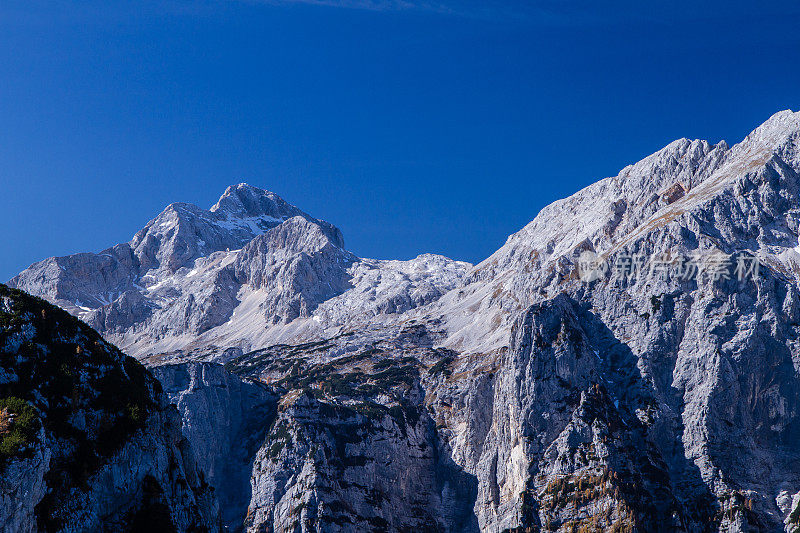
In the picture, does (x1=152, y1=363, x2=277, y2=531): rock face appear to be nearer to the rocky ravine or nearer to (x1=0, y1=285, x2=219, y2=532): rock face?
the rocky ravine

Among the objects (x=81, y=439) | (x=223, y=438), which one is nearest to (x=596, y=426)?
(x=223, y=438)

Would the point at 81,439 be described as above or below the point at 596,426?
below

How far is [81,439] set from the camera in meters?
64.4

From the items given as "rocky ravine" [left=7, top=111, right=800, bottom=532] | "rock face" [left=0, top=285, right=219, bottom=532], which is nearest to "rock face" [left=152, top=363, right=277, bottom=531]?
"rocky ravine" [left=7, top=111, right=800, bottom=532]

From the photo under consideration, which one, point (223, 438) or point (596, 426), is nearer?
point (596, 426)

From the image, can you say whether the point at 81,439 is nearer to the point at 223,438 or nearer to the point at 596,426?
the point at 596,426

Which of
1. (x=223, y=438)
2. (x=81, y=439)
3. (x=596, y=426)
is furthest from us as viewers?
(x=223, y=438)

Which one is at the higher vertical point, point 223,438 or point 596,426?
point 223,438

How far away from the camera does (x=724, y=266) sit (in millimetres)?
168875

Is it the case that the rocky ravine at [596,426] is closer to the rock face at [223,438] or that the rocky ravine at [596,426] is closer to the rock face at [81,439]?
the rock face at [223,438]

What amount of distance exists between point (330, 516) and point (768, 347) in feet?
306

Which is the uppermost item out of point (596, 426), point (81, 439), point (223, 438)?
point (223, 438)

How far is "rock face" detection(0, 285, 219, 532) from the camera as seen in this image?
57250 millimetres

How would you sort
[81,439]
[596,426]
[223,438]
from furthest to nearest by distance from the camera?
1. [223,438]
2. [596,426]
3. [81,439]
